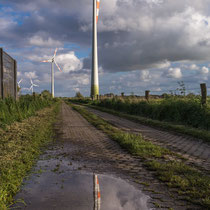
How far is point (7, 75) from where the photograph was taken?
1126cm

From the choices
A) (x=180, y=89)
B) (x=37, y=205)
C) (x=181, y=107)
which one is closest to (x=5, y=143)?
(x=37, y=205)

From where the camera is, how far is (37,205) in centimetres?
295

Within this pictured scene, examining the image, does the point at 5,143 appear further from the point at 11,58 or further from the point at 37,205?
the point at 11,58

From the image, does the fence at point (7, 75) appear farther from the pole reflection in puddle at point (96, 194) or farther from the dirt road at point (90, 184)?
the pole reflection in puddle at point (96, 194)

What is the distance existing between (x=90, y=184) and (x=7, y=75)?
936cm

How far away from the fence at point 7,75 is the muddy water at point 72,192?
7.17 m

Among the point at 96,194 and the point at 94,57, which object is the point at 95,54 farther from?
the point at 96,194

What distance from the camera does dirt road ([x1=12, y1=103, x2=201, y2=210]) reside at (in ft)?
9.77

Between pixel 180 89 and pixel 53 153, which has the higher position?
pixel 180 89

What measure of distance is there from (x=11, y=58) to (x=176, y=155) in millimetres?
10328

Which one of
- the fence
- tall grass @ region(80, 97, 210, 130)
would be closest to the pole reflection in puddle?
tall grass @ region(80, 97, 210, 130)

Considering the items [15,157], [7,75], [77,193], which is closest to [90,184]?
[77,193]

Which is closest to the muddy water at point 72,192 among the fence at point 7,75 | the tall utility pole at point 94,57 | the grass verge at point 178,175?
the grass verge at point 178,175

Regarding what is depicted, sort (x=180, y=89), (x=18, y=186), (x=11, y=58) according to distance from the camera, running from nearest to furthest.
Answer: (x=18, y=186) → (x=11, y=58) → (x=180, y=89)
